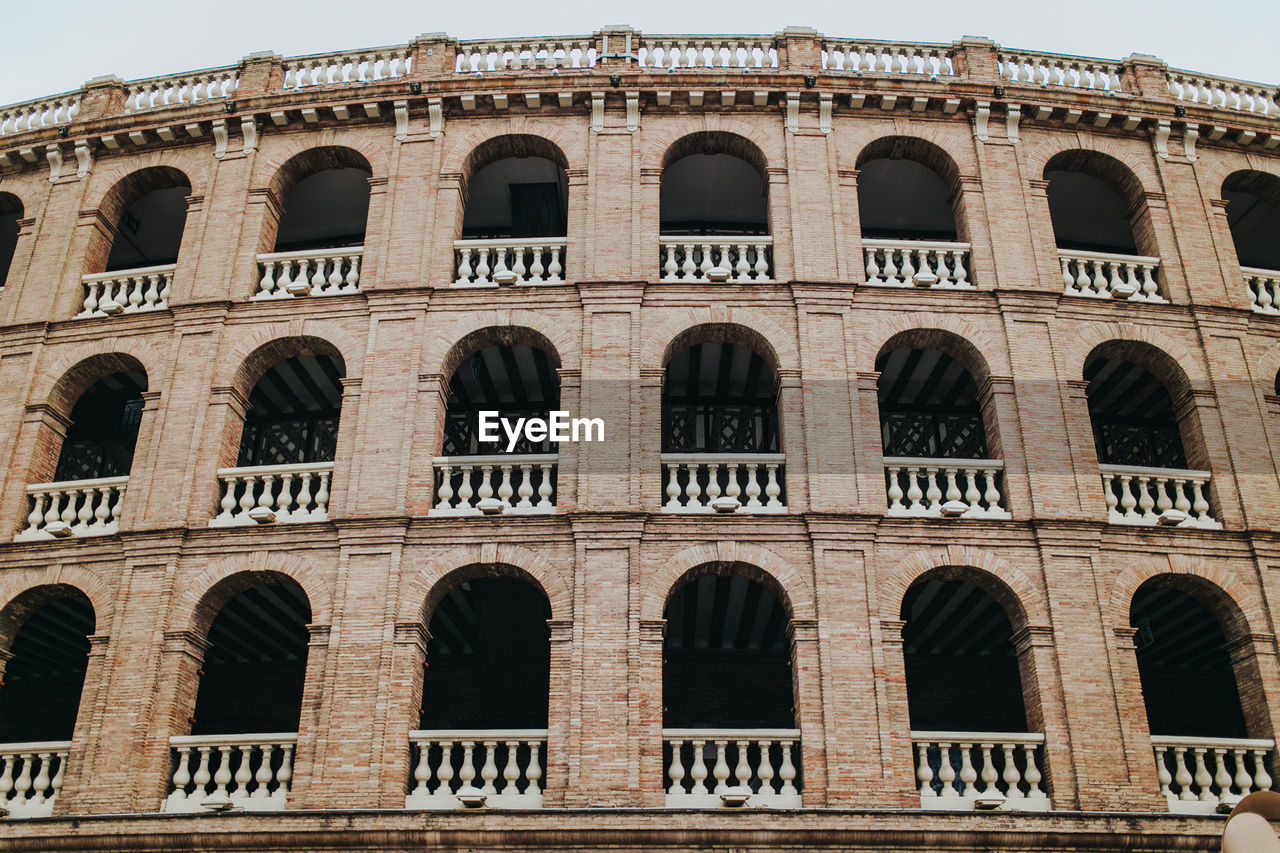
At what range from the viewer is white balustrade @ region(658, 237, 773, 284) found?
17.0 m

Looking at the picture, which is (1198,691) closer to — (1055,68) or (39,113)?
(1055,68)

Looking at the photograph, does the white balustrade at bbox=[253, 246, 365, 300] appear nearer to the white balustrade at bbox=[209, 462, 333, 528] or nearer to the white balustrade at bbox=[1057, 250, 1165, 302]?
the white balustrade at bbox=[209, 462, 333, 528]

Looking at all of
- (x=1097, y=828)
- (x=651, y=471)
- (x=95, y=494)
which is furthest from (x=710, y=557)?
(x=95, y=494)

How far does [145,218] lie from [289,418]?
483cm

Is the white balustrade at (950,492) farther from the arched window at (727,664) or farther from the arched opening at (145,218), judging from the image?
the arched opening at (145,218)

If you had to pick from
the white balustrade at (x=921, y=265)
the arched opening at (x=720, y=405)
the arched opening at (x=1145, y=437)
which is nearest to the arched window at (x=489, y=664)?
the arched opening at (x=720, y=405)

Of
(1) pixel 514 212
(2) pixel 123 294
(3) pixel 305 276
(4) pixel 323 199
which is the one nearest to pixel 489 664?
(3) pixel 305 276

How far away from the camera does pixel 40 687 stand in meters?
19.8

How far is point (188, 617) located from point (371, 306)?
17.2 feet

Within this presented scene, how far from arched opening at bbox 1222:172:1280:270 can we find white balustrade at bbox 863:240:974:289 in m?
5.04

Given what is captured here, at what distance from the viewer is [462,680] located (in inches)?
742

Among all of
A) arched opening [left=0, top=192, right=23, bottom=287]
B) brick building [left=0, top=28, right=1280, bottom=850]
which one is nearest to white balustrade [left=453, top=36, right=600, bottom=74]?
brick building [left=0, top=28, right=1280, bottom=850]

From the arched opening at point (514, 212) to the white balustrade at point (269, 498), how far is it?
→ 12.7 feet

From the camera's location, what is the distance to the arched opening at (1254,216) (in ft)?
63.0
